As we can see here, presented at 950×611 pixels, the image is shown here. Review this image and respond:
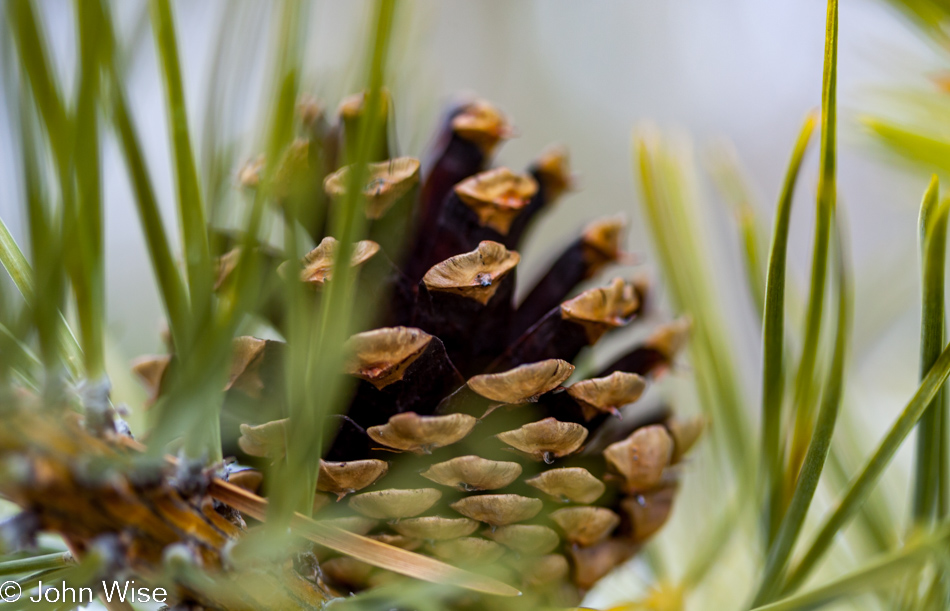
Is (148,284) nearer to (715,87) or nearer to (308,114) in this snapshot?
(308,114)

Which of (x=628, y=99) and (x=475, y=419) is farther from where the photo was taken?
(x=628, y=99)

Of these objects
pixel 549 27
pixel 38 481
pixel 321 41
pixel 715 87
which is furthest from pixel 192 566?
pixel 549 27

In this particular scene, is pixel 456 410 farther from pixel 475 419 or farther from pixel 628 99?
pixel 628 99

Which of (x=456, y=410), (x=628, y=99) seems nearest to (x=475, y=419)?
(x=456, y=410)
